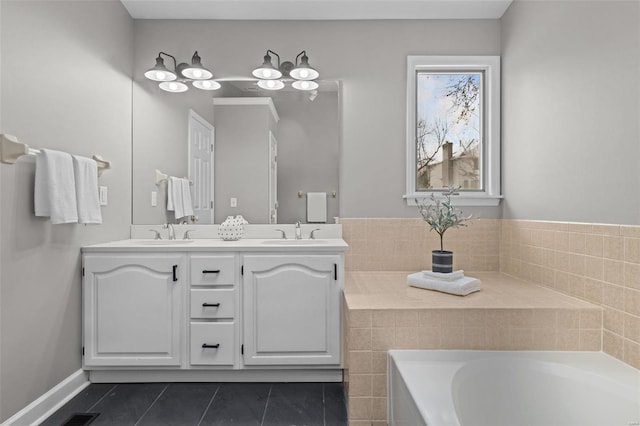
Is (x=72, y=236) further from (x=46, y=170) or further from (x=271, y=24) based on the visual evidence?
(x=271, y=24)

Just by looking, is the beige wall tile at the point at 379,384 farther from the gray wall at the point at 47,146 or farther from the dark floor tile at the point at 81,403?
the gray wall at the point at 47,146

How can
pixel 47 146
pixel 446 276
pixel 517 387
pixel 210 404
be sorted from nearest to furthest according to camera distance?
pixel 517 387 < pixel 47 146 < pixel 210 404 < pixel 446 276

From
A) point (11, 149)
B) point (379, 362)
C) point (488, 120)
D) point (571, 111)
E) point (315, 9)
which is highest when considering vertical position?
point (315, 9)

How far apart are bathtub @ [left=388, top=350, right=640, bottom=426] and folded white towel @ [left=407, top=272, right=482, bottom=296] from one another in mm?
397

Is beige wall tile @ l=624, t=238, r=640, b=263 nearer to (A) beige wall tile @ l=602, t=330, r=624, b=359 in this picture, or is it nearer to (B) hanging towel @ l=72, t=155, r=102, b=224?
(A) beige wall tile @ l=602, t=330, r=624, b=359

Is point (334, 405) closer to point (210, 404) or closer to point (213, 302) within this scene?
point (210, 404)

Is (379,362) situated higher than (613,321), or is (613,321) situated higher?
(613,321)

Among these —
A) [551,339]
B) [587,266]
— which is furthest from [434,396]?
[587,266]

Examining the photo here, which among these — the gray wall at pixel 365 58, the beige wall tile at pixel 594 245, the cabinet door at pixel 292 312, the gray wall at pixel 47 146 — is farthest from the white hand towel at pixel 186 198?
the beige wall tile at pixel 594 245

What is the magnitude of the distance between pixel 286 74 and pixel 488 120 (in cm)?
158

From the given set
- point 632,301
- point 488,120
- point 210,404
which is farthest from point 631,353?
point 210,404

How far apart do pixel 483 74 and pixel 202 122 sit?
2.17m

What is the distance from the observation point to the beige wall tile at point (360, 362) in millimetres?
1632

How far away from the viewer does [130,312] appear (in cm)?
208
